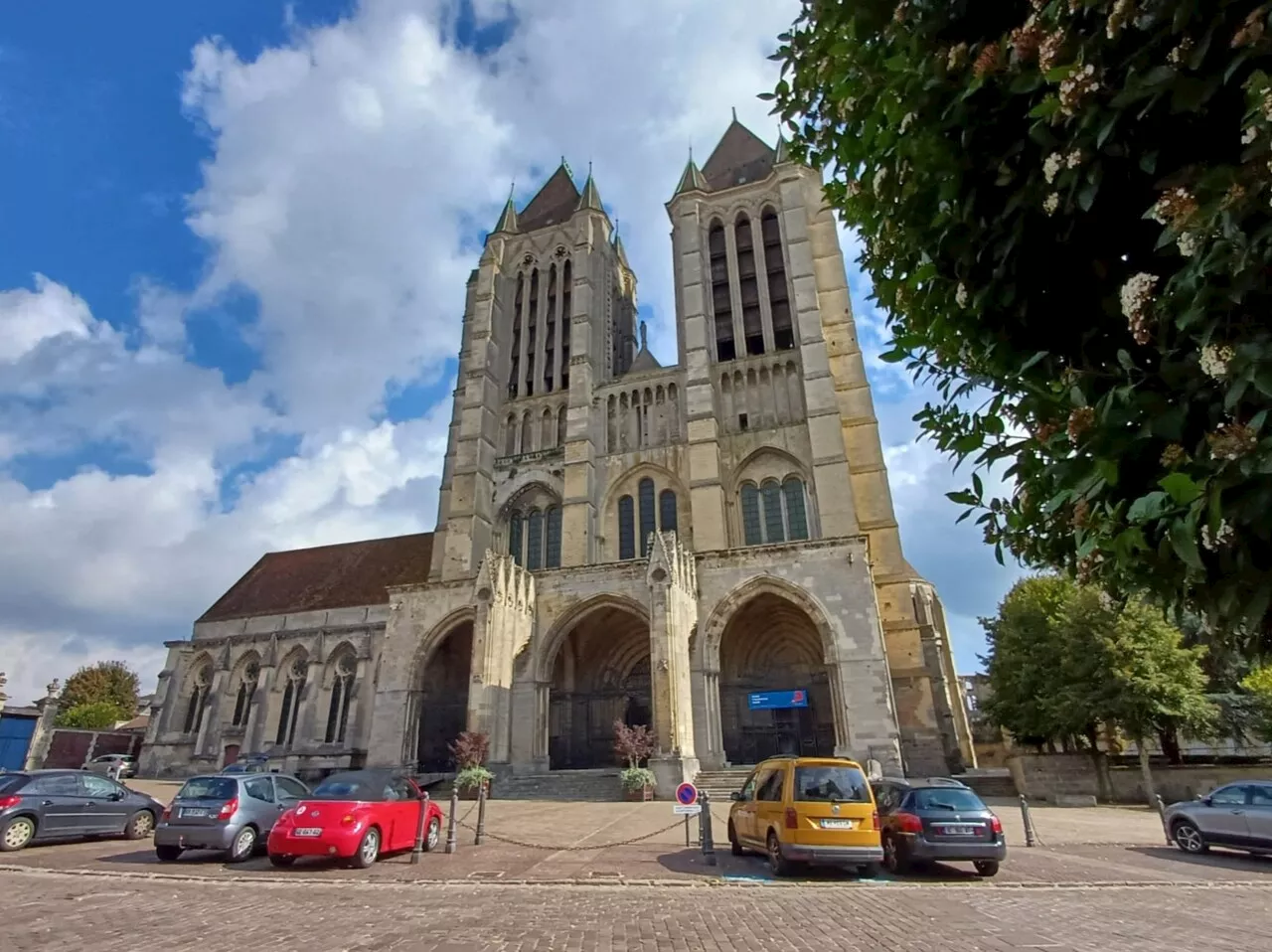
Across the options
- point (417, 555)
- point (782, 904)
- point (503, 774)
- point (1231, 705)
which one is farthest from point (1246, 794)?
point (417, 555)

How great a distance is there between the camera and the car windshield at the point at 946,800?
30.9 ft

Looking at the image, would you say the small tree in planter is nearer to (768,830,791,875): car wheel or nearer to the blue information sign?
the blue information sign

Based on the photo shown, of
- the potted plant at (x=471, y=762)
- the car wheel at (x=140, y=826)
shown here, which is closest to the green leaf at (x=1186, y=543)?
the car wheel at (x=140, y=826)

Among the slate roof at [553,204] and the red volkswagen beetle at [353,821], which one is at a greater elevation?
the slate roof at [553,204]

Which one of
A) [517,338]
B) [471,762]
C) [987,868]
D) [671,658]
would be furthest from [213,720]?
[987,868]

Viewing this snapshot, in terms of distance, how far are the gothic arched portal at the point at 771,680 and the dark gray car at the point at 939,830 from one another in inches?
543

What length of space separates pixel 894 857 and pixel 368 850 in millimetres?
7270

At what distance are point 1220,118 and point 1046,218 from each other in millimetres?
610

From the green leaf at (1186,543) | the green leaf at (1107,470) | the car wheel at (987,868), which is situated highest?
the green leaf at (1107,470)

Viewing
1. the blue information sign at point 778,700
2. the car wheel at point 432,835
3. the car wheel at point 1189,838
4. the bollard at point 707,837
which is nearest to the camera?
the bollard at point 707,837

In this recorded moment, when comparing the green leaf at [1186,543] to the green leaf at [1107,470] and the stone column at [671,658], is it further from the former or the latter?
the stone column at [671,658]

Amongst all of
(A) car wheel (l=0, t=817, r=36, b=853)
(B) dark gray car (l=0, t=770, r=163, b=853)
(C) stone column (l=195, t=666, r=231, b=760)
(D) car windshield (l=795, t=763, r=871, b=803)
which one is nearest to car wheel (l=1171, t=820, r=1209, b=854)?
(D) car windshield (l=795, t=763, r=871, b=803)

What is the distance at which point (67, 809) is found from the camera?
11602 mm

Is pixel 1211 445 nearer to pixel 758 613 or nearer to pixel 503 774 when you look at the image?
pixel 503 774
